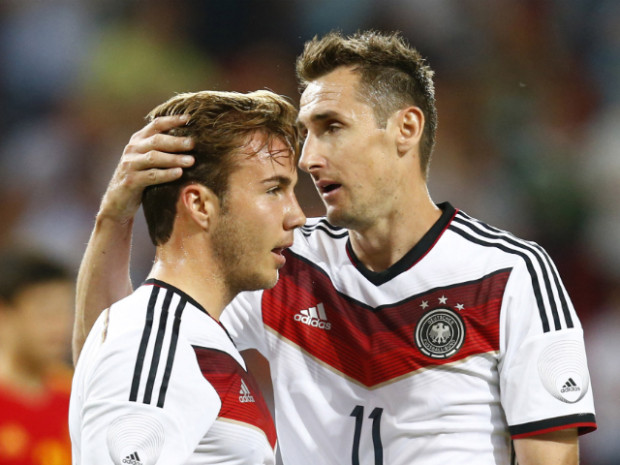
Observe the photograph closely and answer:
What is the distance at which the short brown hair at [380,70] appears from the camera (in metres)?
2.83

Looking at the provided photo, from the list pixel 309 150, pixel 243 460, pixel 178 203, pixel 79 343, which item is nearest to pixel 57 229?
pixel 79 343

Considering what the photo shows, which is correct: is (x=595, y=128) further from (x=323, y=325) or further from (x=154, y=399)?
(x=154, y=399)

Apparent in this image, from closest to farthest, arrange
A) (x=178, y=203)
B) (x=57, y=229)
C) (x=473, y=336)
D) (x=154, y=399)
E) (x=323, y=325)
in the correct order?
1. (x=154, y=399)
2. (x=178, y=203)
3. (x=473, y=336)
4. (x=323, y=325)
5. (x=57, y=229)

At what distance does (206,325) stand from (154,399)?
27cm

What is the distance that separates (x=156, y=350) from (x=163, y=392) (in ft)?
0.33

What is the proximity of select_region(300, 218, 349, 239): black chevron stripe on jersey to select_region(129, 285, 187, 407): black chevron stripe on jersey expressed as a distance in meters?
1.03

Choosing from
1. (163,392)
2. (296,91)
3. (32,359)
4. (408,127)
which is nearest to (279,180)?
(163,392)

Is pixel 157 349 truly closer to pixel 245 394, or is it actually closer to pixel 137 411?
pixel 137 411

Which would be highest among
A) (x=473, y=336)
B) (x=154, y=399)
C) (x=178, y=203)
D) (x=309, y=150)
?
(x=309, y=150)

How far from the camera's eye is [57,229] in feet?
17.5

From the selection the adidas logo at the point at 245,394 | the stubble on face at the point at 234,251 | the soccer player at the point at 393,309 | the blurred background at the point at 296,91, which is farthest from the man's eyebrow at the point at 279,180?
the blurred background at the point at 296,91

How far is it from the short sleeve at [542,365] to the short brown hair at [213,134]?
0.91m

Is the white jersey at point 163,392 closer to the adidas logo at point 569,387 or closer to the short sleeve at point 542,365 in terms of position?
the short sleeve at point 542,365

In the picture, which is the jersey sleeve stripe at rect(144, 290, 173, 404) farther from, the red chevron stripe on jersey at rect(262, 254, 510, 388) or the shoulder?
the shoulder
